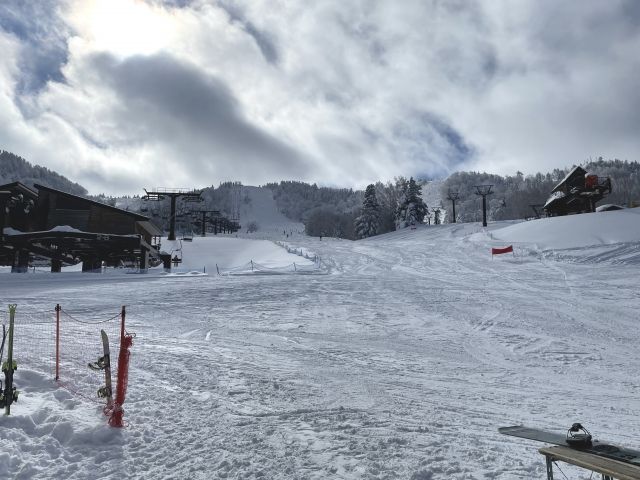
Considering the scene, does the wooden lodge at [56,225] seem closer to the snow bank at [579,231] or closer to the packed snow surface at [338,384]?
the packed snow surface at [338,384]

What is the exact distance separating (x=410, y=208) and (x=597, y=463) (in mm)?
92602

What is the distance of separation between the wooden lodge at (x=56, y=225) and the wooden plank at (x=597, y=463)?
39801 millimetres

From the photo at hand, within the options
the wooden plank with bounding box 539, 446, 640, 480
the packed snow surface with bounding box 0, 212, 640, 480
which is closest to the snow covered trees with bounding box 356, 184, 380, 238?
the packed snow surface with bounding box 0, 212, 640, 480

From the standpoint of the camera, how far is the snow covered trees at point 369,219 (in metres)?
101

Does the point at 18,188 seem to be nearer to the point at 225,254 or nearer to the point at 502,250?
the point at 225,254

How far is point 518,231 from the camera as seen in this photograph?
5362 cm

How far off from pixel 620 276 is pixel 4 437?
107 ft

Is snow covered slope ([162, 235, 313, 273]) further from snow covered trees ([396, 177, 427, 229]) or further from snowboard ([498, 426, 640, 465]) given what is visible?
snow covered trees ([396, 177, 427, 229])

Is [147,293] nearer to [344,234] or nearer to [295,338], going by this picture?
[295,338]

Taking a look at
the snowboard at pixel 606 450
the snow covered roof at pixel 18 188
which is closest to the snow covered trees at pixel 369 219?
the snow covered roof at pixel 18 188

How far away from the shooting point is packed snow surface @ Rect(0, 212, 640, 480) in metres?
5.69

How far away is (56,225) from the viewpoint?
39.2 metres

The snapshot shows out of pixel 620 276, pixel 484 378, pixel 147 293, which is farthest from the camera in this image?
pixel 620 276

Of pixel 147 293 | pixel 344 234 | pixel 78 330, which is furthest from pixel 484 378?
pixel 344 234
